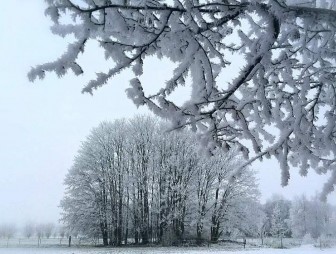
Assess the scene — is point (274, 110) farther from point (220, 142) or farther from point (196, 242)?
point (196, 242)

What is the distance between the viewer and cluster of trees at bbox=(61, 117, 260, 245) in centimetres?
2862

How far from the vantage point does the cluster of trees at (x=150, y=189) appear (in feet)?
93.9

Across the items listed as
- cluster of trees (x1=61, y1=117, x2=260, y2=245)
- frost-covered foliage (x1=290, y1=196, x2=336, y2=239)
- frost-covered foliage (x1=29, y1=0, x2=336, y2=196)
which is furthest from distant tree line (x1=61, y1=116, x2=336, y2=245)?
frost-covered foliage (x1=290, y1=196, x2=336, y2=239)

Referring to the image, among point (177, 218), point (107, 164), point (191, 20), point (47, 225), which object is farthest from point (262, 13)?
point (47, 225)

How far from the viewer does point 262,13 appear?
7.04ft

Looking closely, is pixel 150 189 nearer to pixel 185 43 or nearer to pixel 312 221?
pixel 185 43

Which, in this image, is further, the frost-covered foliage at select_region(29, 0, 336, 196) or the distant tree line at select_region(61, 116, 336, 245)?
the distant tree line at select_region(61, 116, 336, 245)

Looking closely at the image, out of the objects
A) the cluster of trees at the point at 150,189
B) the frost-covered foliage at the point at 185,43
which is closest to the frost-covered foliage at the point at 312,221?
the cluster of trees at the point at 150,189

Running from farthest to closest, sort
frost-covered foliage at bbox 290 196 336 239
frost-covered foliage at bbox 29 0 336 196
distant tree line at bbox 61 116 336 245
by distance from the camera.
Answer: frost-covered foliage at bbox 290 196 336 239 < distant tree line at bbox 61 116 336 245 < frost-covered foliage at bbox 29 0 336 196

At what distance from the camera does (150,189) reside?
98.2 feet

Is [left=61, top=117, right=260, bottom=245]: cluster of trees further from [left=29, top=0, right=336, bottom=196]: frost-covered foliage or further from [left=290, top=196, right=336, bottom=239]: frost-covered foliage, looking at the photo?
[left=290, top=196, right=336, bottom=239]: frost-covered foliage

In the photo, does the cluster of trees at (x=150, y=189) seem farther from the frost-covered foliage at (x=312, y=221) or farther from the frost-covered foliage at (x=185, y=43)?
the frost-covered foliage at (x=312, y=221)

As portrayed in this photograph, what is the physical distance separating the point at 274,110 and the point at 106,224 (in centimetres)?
2856

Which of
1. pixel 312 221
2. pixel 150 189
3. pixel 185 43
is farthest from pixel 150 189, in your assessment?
pixel 312 221
